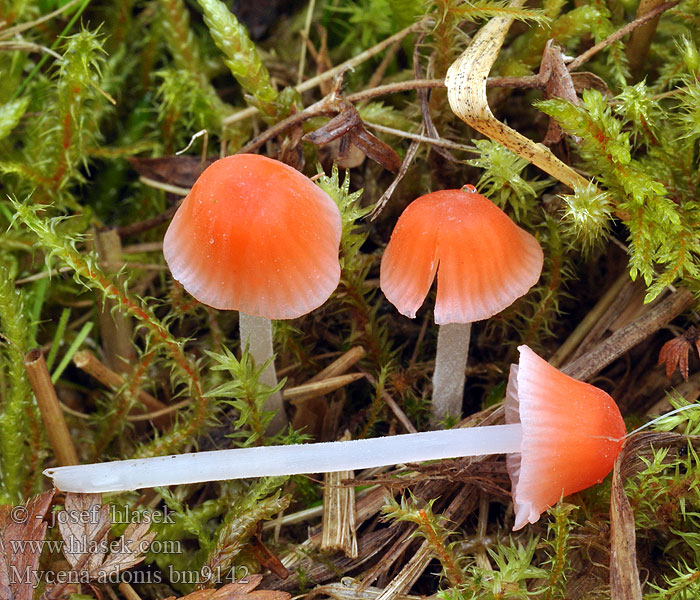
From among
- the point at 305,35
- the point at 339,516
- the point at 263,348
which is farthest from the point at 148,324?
the point at 305,35

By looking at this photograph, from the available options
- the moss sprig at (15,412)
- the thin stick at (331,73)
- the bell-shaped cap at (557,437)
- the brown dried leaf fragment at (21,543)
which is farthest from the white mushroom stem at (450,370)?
the moss sprig at (15,412)

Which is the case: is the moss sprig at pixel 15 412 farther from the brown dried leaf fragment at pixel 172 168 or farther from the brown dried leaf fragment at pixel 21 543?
the brown dried leaf fragment at pixel 172 168

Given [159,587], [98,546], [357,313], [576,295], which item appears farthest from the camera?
[576,295]

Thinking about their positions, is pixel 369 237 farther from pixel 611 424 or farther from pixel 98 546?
pixel 98 546

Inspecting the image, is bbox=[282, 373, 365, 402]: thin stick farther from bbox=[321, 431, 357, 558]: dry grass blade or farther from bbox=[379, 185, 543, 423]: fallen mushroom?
bbox=[379, 185, 543, 423]: fallen mushroom

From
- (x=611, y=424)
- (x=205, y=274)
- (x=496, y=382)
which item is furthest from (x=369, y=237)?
(x=611, y=424)

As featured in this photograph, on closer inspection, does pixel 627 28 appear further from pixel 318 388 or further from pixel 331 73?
pixel 318 388
